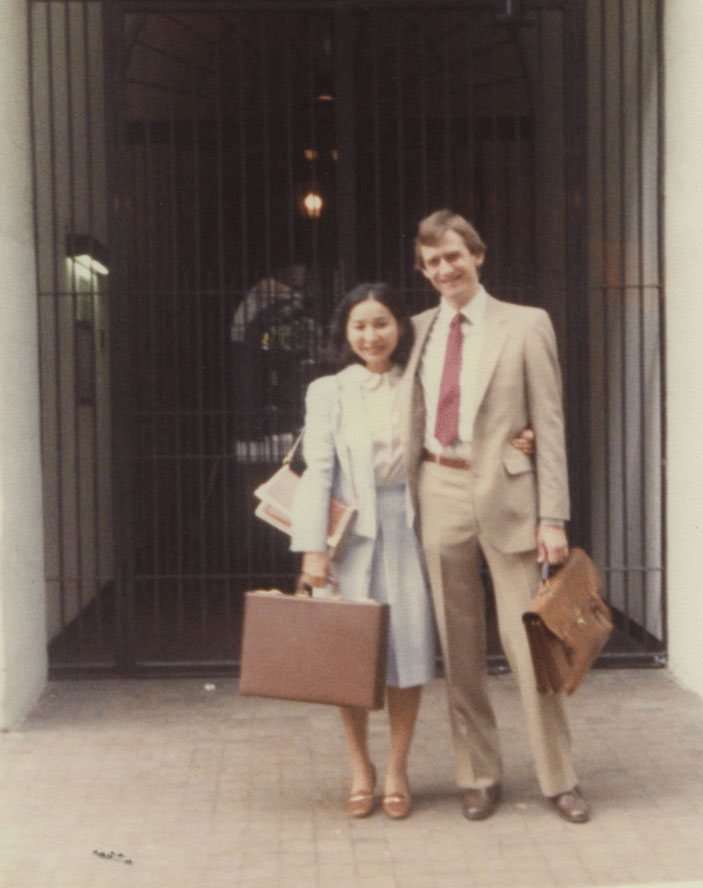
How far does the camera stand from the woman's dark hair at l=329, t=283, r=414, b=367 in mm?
4688

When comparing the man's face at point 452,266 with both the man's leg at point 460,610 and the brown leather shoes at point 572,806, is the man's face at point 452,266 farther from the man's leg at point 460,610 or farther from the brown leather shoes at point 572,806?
the brown leather shoes at point 572,806

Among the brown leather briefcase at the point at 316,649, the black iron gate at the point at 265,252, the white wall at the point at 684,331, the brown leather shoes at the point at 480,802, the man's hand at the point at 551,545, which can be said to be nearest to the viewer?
the brown leather briefcase at the point at 316,649

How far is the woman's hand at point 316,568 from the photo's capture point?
462 cm

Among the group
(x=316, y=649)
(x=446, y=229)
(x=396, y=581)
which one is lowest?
(x=316, y=649)

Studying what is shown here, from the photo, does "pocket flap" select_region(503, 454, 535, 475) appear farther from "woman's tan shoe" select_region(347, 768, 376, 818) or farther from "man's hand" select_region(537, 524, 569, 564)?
"woman's tan shoe" select_region(347, 768, 376, 818)

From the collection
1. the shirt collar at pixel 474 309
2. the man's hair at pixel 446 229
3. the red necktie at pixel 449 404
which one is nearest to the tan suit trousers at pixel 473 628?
the red necktie at pixel 449 404

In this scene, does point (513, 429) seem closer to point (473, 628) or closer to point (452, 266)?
point (452, 266)

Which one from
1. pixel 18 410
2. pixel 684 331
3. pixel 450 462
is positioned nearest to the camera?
pixel 450 462

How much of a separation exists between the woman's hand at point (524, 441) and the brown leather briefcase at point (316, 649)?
727mm

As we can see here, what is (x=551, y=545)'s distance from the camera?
15.1ft

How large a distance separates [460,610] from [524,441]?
0.66 metres

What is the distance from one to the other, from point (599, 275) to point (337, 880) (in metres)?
4.51

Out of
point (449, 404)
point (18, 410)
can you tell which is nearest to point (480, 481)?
point (449, 404)

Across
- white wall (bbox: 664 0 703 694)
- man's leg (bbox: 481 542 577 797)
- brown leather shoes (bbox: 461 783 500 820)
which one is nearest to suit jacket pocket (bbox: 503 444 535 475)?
man's leg (bbox: 481 542 577 797)
